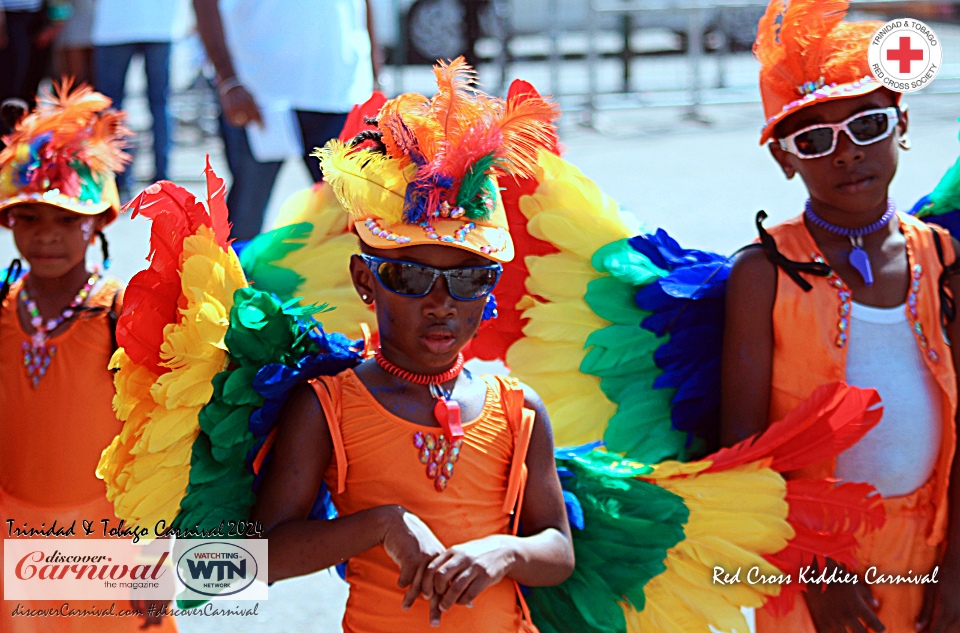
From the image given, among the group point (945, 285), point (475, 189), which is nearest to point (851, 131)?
point (945, 285)

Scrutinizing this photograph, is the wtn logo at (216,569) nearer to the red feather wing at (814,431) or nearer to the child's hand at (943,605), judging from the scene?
the red feather wing at (814,431)

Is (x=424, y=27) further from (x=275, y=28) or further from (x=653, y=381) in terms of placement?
(x=653, y=381)

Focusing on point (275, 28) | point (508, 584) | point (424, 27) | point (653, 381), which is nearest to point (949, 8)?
point (424, 27)

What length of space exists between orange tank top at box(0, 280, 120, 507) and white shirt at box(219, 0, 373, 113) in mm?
2089

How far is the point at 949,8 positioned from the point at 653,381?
11.0 m

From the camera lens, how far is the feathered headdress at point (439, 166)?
2.29 meters

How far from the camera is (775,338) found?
2676 mm

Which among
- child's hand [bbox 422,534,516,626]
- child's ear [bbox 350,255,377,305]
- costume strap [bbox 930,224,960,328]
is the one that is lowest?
child's hand [bbox 422,534,516,626]

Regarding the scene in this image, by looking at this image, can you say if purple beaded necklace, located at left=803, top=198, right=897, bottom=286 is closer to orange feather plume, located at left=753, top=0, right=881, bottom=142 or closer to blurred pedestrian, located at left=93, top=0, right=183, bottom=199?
orange feather plume, located at left=753, top=0, right=881, bottom=142

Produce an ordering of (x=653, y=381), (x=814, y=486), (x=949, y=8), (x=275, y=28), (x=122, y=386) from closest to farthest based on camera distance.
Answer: (x=122, y=386)
(x=814, y=486)
(x=653, y=381)
(x=275, y=28)
(x=949, y=8)

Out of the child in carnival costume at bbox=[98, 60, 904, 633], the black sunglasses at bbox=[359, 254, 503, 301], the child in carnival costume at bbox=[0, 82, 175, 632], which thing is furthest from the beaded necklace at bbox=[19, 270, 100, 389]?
the black sunglasses at bbox=[359, 254, 503, 301]

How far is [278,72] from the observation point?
5074 mm

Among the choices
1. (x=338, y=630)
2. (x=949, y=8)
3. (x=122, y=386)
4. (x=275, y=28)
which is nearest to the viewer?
(x=122, y=386)

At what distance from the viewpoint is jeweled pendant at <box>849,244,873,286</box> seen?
2.66 metres
